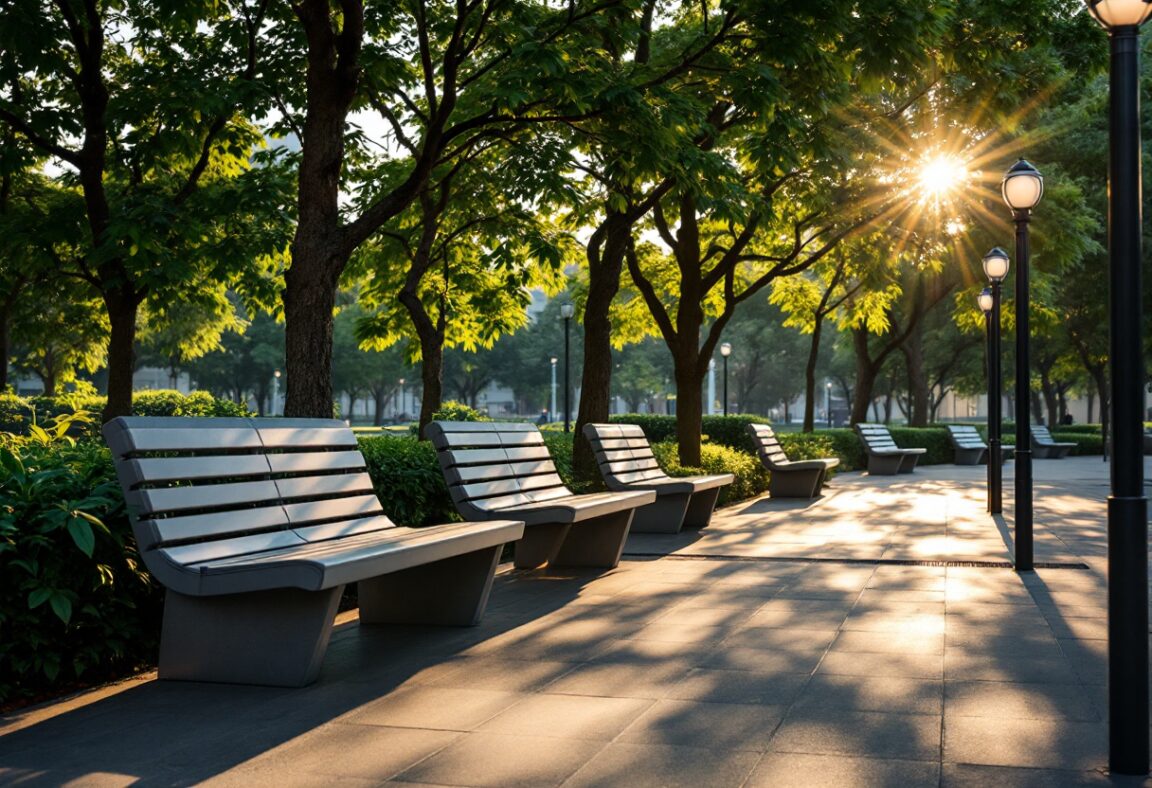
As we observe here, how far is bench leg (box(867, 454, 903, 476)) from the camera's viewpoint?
2705 cm

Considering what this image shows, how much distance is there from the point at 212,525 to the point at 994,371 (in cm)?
1071

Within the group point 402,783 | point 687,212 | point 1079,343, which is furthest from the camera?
point 1079,343

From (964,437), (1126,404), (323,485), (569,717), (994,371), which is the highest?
(994,371)

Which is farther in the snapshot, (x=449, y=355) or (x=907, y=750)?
(x=449, y=355)

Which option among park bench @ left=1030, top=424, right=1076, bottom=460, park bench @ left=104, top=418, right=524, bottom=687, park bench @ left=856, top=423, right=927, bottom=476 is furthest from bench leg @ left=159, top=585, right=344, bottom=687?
park bench @ left=1030, top=424, right=1076, bottom=460

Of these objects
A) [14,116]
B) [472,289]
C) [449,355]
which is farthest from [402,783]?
[449,355]

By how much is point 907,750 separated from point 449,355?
75.6 metres

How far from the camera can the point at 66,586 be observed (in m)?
5.32

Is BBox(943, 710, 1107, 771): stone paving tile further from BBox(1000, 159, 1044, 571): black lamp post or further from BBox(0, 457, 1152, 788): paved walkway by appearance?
BBox(1000, 159, 1044, 571): black lamp post

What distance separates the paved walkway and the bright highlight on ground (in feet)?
43.8

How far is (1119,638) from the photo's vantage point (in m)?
4.12

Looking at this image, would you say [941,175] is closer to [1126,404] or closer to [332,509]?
[332,509]

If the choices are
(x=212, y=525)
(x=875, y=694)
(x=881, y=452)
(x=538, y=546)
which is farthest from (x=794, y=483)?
(x=212, y=525)

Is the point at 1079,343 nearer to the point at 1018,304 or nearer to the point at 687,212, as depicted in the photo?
the point at 687,212
